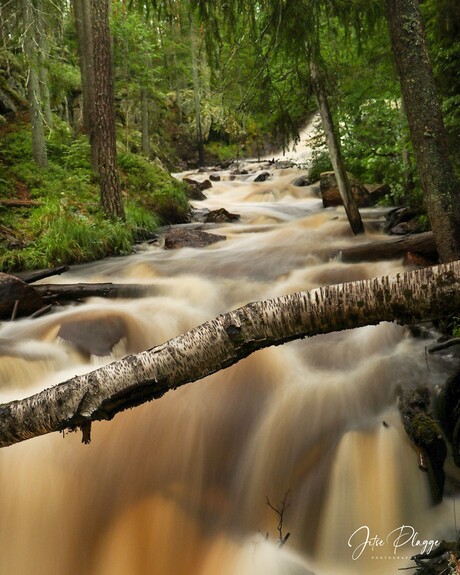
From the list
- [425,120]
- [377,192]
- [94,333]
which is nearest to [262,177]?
[377,192]

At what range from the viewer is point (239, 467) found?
4.03 meters

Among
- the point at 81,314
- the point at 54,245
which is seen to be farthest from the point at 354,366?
the point at 54,245

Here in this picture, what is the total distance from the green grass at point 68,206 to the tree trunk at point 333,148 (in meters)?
4.40

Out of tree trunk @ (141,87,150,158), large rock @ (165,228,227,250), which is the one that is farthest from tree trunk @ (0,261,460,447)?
tree trunk @ (141,87,150,158)

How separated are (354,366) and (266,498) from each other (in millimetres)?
1752

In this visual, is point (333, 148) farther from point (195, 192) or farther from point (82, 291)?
point (195, 192)

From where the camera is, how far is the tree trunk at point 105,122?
9562 millimetres

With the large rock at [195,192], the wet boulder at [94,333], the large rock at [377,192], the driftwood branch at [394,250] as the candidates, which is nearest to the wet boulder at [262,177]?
the large rock at [195,192]

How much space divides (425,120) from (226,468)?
11.0ft

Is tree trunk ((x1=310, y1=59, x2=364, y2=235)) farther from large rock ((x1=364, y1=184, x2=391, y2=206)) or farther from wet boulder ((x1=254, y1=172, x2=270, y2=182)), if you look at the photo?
wet boulder ((x1=254, y1=172, x2=270, y2=182))

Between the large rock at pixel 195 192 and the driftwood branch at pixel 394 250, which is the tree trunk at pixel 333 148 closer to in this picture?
the driftwood branch at pixel 394 250

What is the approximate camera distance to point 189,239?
1016 cm

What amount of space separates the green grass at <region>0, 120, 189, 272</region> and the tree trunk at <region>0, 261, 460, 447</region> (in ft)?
21.2

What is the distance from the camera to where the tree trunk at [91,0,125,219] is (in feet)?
31.4
